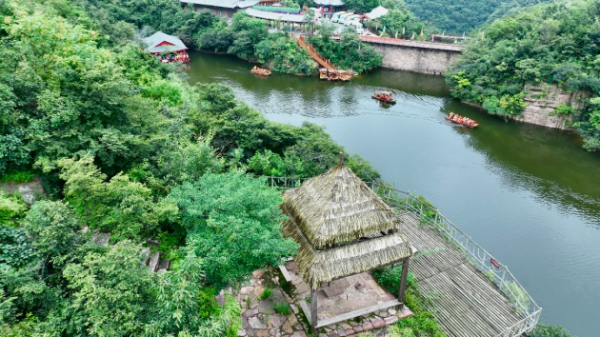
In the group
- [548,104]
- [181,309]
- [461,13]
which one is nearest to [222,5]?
[461,13]

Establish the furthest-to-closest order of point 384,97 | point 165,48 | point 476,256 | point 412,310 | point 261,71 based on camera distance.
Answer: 1. point 165,48
2. point 261,71
3. point 384,97
4. point 476,256
5. point 412,310

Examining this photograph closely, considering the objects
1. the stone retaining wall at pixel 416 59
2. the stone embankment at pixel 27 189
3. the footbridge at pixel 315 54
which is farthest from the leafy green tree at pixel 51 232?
the stone retaining wall at pixel 416 59

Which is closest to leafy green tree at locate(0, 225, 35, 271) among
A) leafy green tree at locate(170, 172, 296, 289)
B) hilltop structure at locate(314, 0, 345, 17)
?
leafy green tree at locate(170, 172, 296, 289)

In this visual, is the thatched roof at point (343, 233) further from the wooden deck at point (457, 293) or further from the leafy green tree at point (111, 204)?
the leafy green tree at point (111, 204)

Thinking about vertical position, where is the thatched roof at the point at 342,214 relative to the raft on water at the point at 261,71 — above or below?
below

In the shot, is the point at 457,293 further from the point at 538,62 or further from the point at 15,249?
the point at 538,62

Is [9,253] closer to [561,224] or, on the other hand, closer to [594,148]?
[561,224]
